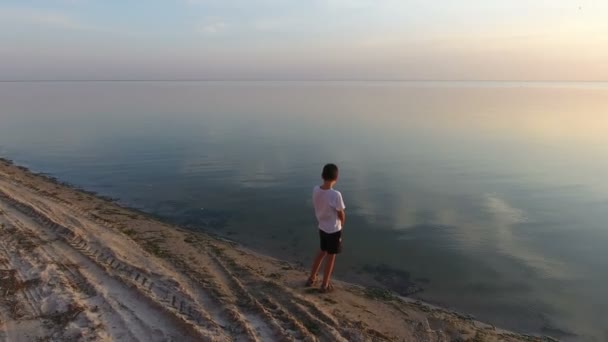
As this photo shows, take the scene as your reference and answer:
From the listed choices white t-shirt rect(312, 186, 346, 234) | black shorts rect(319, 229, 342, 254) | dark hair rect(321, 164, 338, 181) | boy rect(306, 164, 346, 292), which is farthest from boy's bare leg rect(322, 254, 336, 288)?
dark hair rect(321, 164, 338, 181)

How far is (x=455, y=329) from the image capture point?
6.86 meters

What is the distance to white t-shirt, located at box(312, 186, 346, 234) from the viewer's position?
6.63 meters

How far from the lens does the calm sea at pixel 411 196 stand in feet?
30.1

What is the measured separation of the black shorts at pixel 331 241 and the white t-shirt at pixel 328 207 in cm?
8

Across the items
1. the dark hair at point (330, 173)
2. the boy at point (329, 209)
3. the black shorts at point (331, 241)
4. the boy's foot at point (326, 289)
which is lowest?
the boy's foot at point (326, 289)

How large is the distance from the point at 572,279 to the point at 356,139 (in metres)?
19.1

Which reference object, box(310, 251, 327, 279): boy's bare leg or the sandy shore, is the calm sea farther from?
box(310, 251, 327, 279): boy's bare leg

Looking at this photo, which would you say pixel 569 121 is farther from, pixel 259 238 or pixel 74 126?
pixel 74 126

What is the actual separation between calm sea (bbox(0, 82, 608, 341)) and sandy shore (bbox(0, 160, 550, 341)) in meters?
1.31

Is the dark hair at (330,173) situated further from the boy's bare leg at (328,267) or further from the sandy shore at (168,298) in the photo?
Result: the sandy shore at (168,298)

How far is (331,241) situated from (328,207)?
66 cm

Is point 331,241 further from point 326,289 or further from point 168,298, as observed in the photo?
point 168,298

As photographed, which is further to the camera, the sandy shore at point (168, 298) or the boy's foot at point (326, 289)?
the boy's foot at point (326, 289)

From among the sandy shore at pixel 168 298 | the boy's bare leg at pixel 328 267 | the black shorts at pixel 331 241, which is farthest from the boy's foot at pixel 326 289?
the black shorts at pixel 331 241
